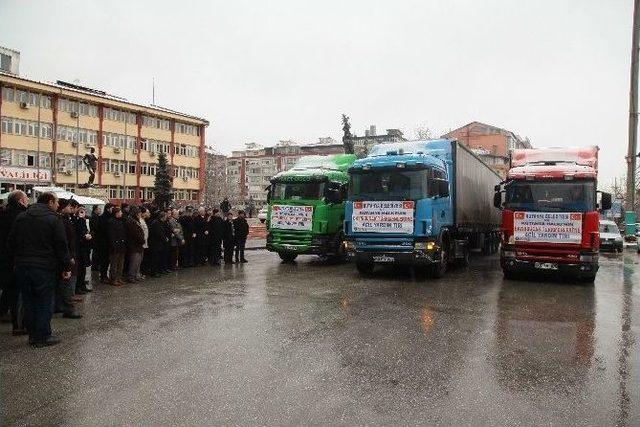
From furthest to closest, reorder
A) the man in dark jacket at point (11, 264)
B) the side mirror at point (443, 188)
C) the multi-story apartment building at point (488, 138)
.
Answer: the multi-story apartment building at point (488, 138) < the side mirror at point (443, 188) < the man in dark jacket at point (11, 264)

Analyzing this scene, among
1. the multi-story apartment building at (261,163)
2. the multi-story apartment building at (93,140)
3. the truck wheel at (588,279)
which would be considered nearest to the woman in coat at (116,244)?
the truck wheel at (588,279)

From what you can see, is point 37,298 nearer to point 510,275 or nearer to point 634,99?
point 510,275

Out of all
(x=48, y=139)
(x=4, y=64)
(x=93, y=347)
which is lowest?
(x=93, y=347)

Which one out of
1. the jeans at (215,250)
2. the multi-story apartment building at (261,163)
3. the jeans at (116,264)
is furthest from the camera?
the multi-story apartment building at (261,163)

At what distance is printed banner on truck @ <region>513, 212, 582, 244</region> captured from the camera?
461 inches

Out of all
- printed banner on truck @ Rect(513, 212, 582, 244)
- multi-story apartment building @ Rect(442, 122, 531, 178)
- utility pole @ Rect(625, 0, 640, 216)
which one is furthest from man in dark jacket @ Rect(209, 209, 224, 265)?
multi-story apartment building @ Rect(442, 122, 531, 178)

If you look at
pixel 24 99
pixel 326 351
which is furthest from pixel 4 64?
pixel 326 351

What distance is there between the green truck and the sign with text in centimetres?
2555

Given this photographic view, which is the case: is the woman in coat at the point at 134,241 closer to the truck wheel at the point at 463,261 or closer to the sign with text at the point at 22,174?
the truck wheel at the point at 463,261

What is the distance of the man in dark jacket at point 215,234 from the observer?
15.5m

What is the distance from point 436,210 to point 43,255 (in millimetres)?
8642

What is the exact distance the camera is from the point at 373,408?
428 centimetres

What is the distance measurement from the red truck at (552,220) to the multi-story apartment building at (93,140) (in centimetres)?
3531

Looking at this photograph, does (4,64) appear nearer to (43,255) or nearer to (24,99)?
(24,99)
